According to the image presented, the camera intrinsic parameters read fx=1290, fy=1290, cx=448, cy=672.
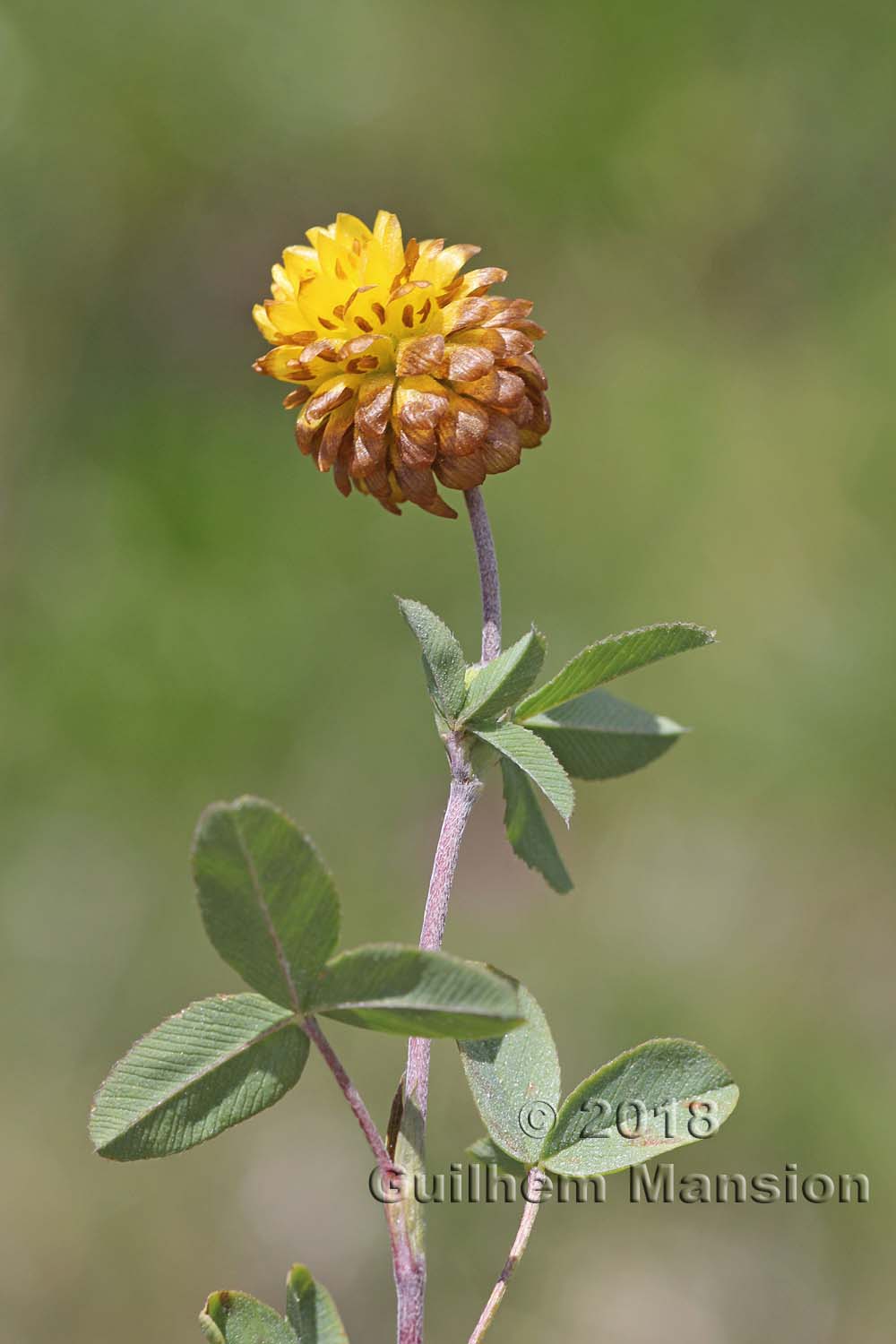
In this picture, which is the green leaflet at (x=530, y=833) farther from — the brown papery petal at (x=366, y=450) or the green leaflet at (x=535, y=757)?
the brown papery petal at (x=366, y=450)

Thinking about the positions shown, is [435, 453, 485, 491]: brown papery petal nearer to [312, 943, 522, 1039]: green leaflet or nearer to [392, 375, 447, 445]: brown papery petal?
[392, 375, 447, 445]: brown papery petal

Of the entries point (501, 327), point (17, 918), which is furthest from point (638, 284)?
point (501, 327)

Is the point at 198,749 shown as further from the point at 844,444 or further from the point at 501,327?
the point at 501,327

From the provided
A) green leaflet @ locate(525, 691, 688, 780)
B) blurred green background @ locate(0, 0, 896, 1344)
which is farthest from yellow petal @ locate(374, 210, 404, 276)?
blurred green background @ locate(0, 0, 896, 1344)

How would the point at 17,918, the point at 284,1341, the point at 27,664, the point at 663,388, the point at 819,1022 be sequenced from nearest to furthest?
the point at 284,1341 → the point at 819,1022 → the point at 17,918 → the point at 27,664 → the point at 663,388

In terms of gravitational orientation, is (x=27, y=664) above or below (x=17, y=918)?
above

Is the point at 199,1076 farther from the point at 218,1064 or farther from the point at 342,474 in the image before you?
the point at 342,474

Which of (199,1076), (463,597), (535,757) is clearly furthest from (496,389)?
(463,597)
